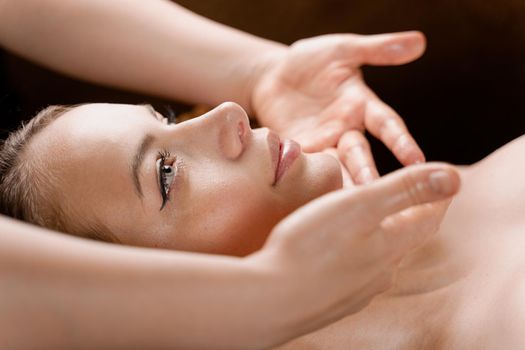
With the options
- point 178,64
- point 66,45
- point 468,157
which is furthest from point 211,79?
point 468,157

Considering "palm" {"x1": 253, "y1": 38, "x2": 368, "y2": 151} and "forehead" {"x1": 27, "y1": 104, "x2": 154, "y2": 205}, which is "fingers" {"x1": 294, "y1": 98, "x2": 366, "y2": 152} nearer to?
"palm" {"x1": 253, "y1": 38, "x2": 368, "y2": 151}

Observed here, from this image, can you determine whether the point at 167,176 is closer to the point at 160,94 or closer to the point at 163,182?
the point at 163,182

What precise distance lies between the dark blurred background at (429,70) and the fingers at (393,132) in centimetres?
33

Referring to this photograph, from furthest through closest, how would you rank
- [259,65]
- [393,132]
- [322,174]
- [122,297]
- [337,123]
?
[259,65], [337,123], [393,132], [322,174], [122,297]

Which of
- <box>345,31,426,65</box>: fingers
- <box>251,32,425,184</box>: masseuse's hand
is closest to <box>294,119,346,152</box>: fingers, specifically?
<box>251,32,425,184</box>: masseuse's hand

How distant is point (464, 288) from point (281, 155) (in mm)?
320

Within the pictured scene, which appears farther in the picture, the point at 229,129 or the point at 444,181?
the point at 229,129

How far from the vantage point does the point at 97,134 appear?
2.75ft

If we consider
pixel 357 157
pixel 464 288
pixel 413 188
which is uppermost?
pixel 413 188

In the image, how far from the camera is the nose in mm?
859

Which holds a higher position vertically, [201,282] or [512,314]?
[201,282]

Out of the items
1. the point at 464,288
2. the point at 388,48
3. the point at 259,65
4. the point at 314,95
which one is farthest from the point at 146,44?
the point at 464,288

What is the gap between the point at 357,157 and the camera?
1.09 metres

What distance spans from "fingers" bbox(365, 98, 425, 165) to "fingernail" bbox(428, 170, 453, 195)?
0.39 meters
